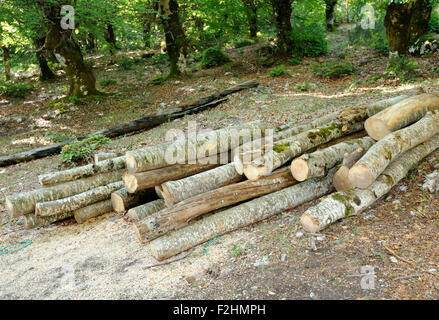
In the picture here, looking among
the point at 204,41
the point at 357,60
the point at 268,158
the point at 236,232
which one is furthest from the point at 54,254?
the point at 204,41

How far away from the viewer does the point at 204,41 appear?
1841 cm

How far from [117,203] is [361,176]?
13.2ft

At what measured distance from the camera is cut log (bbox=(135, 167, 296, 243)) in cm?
399

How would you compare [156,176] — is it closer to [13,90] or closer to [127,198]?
[127,198]

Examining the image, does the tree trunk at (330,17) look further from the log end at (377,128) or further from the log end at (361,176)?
the log end at (361,176)

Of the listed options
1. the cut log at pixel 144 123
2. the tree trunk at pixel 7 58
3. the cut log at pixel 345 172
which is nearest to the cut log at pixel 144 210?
the cut log at pixel 345 172

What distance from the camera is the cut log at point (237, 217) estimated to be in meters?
3.94

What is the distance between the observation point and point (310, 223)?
12.5ft

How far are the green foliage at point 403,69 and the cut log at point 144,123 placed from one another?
5.07 metres

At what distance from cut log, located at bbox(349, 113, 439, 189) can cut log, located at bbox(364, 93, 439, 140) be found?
0.22m

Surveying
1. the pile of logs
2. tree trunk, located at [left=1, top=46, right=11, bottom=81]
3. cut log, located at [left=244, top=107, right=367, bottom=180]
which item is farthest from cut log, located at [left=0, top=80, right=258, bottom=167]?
tree trunk, located at [left=1, top=46, right=11, bottom=81]

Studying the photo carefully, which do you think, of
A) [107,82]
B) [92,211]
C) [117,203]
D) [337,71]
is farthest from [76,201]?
[107,82]

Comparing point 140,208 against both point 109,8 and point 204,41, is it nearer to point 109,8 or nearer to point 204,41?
point 109,8

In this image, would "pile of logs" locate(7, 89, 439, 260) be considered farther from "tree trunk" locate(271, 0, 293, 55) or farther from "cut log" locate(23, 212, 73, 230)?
"tree trunk" locate(271, 0, 293, 55)
